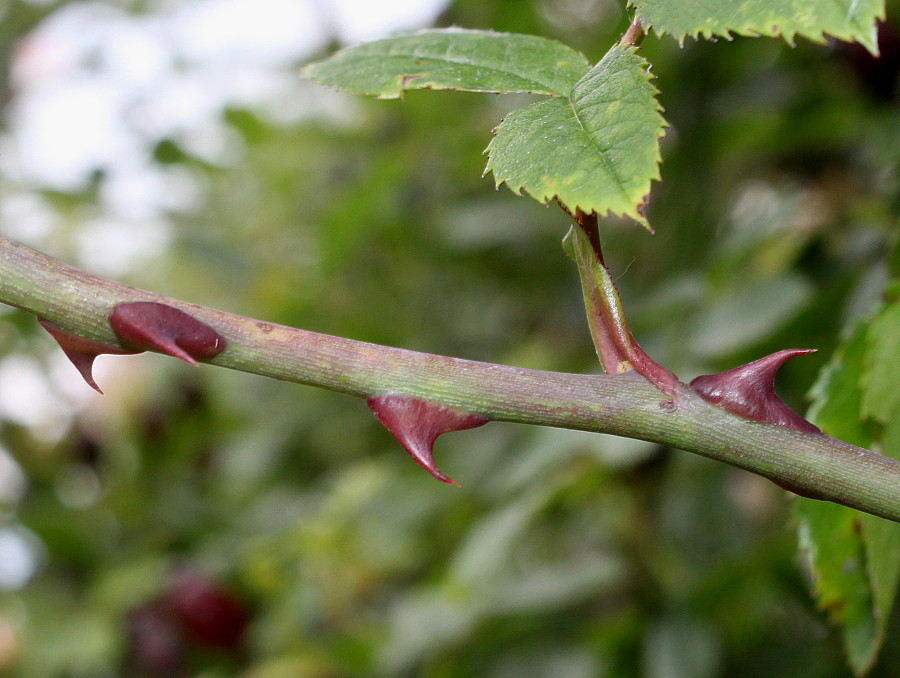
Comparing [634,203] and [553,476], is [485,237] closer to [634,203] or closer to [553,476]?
[553,476]

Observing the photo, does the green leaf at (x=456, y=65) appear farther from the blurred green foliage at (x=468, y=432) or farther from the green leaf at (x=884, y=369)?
the blurred green foliage at (x=468, y=432)

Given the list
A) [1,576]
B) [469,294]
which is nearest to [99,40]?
[469,294]

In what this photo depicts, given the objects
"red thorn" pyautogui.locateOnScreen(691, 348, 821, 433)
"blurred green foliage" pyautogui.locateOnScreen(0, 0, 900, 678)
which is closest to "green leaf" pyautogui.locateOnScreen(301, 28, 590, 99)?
"red thorn" pyautogui.locateOnScreen(691, 348, 821, 433)

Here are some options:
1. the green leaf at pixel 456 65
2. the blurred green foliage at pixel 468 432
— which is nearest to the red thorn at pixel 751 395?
the green leaf at pixel 456 65

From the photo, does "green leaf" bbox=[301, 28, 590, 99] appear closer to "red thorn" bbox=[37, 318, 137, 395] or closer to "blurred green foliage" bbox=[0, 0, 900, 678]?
"red thorn" bbox=[37, 318, 137, 395]

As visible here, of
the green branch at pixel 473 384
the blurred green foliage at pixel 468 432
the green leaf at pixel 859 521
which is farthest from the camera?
the blurred green foliage at pixel 468 432

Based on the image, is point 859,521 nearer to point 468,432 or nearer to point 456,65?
point 456,65

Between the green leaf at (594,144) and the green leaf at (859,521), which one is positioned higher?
the green leaf at (594,144)
